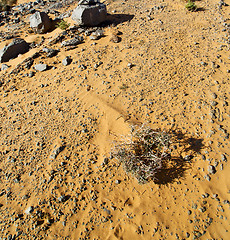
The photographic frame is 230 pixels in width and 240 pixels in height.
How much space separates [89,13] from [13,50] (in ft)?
9.80

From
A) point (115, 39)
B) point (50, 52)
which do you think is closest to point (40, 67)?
point (50, 52)

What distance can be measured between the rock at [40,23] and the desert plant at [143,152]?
618 cm

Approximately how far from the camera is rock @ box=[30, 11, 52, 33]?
7449 millimetres

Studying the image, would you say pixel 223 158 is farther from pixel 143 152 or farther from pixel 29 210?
pixel 29 210

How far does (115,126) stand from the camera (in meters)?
4.26

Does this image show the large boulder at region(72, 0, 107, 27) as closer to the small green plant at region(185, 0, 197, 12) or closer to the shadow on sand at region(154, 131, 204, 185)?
the small green plant at region(185, 0, 197, 12)

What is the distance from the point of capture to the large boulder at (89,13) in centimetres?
659

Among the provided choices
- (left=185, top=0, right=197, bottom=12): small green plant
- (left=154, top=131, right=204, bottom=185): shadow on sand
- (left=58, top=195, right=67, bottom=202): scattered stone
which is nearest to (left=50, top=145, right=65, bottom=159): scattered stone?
(left=58, top=195, right=67, bottom=202): scattered stone

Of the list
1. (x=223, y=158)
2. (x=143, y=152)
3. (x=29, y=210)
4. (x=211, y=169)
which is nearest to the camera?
(x=29, y=210)

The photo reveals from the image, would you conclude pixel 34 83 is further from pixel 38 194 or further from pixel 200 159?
pixel 200 159

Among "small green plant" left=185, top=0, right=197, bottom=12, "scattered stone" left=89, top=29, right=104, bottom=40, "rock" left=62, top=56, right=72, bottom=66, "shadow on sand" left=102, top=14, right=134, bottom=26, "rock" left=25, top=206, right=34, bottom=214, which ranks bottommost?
"rock" left=25, top=206, right=34, bottom=214

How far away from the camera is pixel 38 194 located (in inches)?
137

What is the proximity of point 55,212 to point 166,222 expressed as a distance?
188 cm

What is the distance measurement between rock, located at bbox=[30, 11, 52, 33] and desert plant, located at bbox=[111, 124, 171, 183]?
20.3ft
